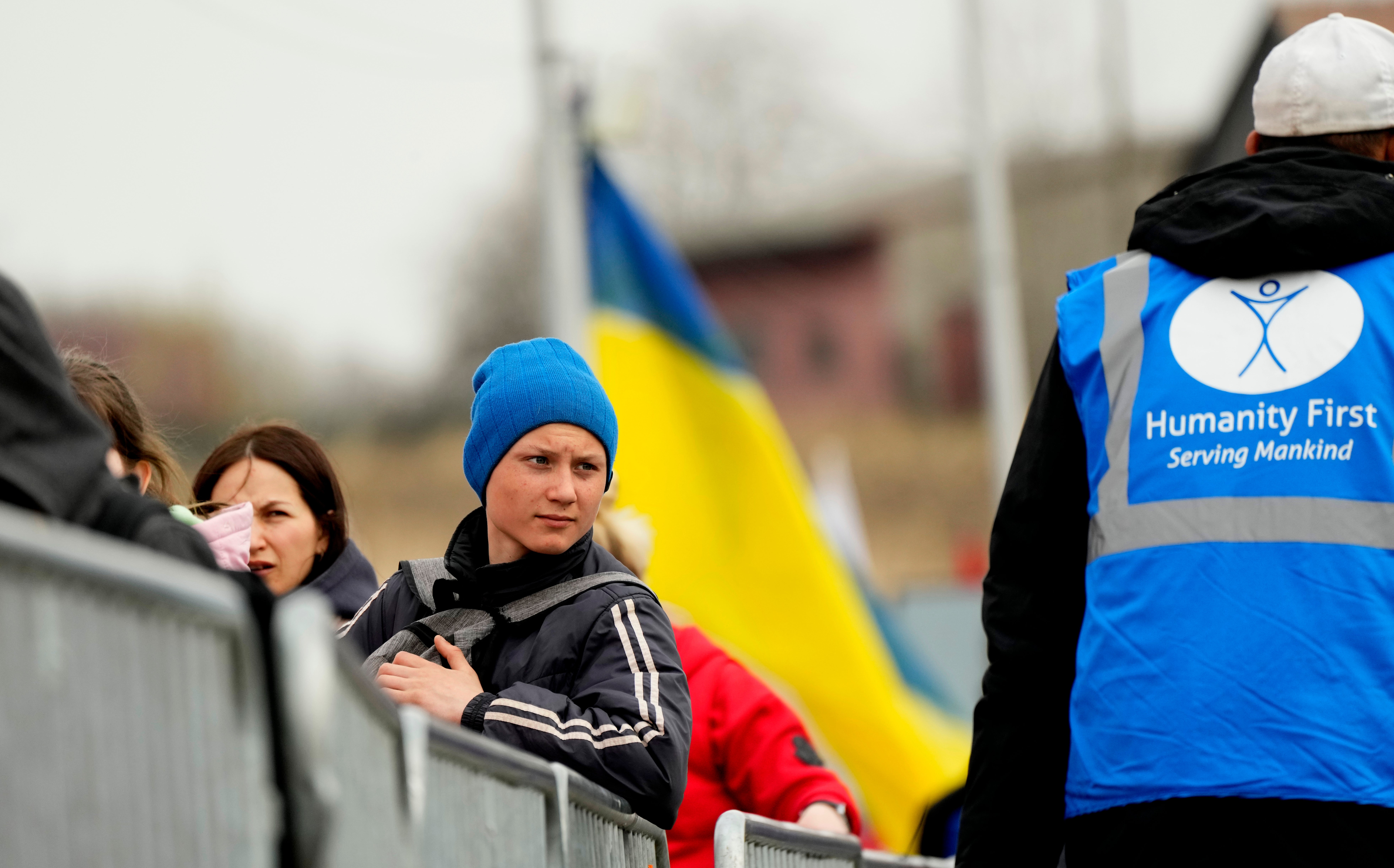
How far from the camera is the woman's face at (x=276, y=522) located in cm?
380

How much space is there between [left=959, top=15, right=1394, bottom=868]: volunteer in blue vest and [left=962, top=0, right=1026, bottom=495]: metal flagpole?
9.06 meters

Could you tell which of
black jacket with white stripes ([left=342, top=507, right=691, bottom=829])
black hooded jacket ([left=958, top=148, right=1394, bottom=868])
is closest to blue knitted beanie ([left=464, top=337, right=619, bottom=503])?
black jacket with white stripes ([left=342, top=507, right=691, bottom=829])

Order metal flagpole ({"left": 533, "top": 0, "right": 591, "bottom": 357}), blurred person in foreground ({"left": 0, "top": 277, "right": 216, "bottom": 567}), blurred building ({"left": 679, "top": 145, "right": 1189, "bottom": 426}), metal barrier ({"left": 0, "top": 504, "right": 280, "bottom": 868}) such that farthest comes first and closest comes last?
blurred building ({"left": 679, "top": 145, "right": 1189, "bottom": 426}) < metal flagpole ({"left": 533, "top": 0, "right": 591, "bottom": 357}) < blurred person in foreground ({"left": 0, "top": 277, "right": 216, "bottom": 567}) < metal barrier ({"left": 0, "top": 504, "right": 280, "bottom": 868})

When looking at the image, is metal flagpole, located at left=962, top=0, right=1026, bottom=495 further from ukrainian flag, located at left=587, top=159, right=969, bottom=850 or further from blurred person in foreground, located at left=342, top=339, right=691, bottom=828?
blurred person in foreground, located at left=342, top=339, right=691, bottom=828

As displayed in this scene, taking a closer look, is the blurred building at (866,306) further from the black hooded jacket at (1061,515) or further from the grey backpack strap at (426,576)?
the black hooded jacket at (1061,515)

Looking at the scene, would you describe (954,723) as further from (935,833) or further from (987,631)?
(987,631)

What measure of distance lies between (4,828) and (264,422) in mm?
2791

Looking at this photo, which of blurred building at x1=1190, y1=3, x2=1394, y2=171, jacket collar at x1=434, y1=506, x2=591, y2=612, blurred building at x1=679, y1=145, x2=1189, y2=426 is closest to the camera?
jacket collar at x1=434, y1=506, x2=591, y2=612

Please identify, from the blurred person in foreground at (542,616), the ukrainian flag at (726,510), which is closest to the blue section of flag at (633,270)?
the ukrainian flag at (726,510)

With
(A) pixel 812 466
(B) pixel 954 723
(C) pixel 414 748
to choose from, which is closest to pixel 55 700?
(C) pixel 414 748

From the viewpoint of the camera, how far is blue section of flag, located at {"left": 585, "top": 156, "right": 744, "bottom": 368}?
26.2ft

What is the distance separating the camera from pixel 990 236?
11875mm

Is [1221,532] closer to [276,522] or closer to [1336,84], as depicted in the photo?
[1336,84]

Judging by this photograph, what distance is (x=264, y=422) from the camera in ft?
13.5
